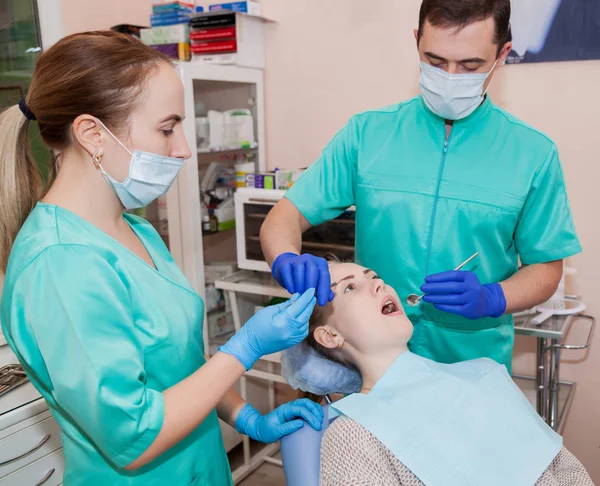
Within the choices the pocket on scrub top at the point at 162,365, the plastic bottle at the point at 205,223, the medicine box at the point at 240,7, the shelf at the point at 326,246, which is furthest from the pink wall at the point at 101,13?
the pocket on scrub top at the point at 162,365

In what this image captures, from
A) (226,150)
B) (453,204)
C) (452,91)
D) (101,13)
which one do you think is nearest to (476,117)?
(452,91)

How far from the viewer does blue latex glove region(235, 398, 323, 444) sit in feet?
4.25

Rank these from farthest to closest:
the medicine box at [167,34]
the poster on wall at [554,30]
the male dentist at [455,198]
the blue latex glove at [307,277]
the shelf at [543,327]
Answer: the medicine box at [167,34] < the poster on wall at [554,30] < the shelf at [543,327] < the male dentist at [455,198] < the blue latex glove at [307,277]

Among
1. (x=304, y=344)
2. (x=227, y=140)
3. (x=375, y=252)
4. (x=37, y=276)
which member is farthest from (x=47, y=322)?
(x=227, y=140)

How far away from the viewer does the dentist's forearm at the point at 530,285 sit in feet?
4.83

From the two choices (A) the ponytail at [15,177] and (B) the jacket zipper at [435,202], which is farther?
(B) the jacket zipper at [435,202]

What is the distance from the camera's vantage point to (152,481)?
1121mm

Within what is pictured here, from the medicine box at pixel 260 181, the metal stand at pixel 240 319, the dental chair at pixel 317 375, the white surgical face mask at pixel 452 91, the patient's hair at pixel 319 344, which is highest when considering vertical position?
the white surgical face mask at pixel 452 91

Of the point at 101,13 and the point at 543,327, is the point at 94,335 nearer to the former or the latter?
the point at 543,327

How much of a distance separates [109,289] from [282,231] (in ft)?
2.38

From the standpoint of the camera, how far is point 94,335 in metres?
0.90

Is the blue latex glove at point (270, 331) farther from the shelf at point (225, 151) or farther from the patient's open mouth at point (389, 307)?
the shelf at point (225, 151)

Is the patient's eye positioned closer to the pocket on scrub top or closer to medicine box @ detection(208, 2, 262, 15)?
the pocket on scrub top

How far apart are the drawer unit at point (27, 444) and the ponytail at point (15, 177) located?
65cm
